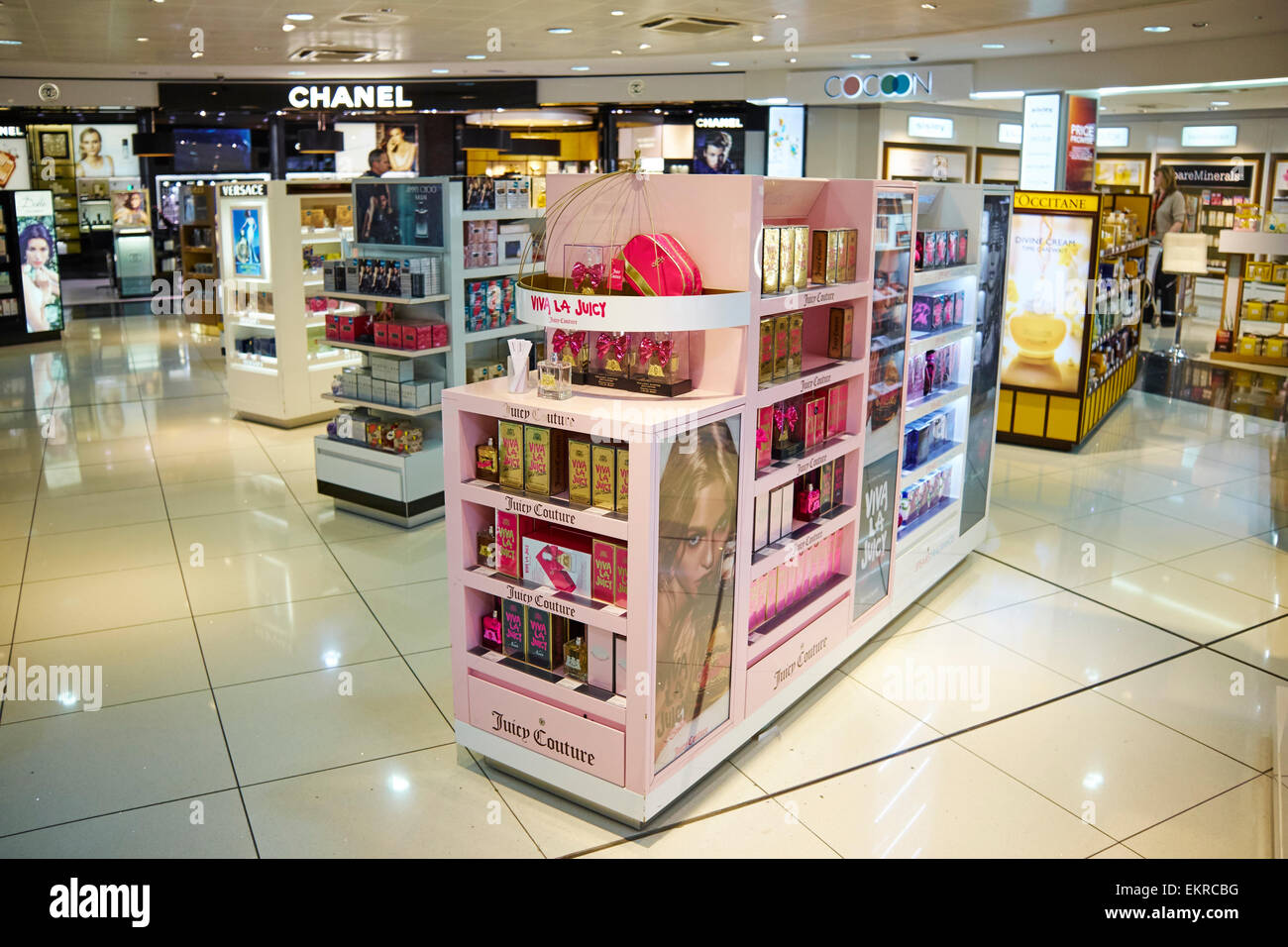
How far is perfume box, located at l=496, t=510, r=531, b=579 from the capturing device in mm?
3674

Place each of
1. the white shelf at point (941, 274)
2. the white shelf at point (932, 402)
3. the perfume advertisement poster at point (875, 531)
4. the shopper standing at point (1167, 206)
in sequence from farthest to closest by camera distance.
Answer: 1. the shopper standing at point (1167, 206)
2. the white shelf at point (932, 402)
3. the white shelf at point (941, 274)
4. the perfume advertisement poster at point (875, 531)

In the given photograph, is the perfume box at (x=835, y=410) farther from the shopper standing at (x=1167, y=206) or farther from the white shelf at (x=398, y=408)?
the shopper standing at (x=1167, y=206)

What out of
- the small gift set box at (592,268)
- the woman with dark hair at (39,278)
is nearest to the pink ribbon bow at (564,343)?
the small gift set box at (592,268)

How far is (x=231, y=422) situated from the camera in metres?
9.34

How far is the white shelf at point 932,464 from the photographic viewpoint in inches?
207

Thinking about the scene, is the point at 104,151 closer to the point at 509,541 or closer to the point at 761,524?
the point at 509,541

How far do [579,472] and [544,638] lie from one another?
644 mm

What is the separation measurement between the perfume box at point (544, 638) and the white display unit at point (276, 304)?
5842mm

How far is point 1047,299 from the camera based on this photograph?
333 inches

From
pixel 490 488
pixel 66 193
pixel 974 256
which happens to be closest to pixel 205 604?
pixel 490 488

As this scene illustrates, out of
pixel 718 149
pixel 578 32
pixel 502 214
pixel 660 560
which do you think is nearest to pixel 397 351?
pixel 502 214

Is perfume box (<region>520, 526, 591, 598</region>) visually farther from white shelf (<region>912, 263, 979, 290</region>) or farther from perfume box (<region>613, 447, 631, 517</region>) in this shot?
white shelf (<region>912, 263, 979, 290</region>)
